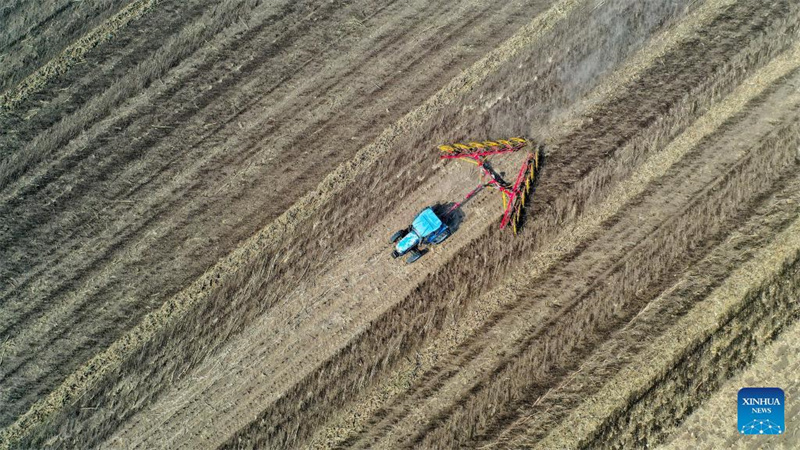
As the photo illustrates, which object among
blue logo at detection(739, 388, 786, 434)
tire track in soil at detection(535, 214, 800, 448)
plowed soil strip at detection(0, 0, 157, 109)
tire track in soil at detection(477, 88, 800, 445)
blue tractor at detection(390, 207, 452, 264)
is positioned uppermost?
plowed soil strip at detection(0, 0, 157, 109)

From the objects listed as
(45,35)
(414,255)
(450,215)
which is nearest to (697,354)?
(450,215)

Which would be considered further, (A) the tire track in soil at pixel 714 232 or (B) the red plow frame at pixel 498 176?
(B) the red plow frame at pixel 498 176

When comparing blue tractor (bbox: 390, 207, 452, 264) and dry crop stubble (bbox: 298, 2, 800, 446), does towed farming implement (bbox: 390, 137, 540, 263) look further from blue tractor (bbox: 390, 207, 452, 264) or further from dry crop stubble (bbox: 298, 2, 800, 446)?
dry crop stubble (bbox: 298, 2, 800, 446)

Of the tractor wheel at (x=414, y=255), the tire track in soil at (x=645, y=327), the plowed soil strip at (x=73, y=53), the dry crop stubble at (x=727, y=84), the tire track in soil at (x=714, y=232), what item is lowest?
the tire track in soil at (x=645, y=327)

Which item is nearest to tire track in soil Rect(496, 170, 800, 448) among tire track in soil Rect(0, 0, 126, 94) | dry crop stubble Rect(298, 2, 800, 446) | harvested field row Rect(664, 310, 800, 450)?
harvested field row Rect(664, 310, 800, 450)

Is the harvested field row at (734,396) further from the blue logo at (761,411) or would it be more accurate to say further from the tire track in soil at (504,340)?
the tire track in soil at (504,340)

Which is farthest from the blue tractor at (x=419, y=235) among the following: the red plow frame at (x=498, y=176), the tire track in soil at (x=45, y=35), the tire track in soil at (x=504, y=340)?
the tire track in soil at (x=45, y=35)

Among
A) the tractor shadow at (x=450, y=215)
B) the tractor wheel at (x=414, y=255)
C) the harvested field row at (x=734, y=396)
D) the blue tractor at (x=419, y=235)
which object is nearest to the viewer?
the harvested field row at (x=734, y=396)
